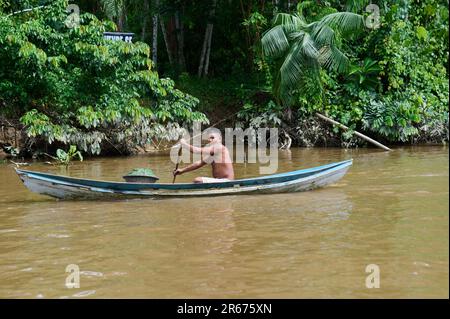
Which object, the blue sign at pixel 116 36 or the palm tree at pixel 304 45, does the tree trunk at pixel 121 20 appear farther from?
the palm tree at pixel 304 45

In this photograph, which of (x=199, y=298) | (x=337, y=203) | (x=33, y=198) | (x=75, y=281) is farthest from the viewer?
(x=33, y=198)

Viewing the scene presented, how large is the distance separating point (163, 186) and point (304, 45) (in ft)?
23.2

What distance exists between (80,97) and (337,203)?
836cm

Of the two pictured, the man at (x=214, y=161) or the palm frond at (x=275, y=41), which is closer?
the man at (x=214, y=161)

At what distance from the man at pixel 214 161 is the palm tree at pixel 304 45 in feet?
19.5

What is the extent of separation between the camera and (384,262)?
5.50m

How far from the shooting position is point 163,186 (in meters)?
8.89

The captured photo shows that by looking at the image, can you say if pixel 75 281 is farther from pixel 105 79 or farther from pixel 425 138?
pixel 425 138

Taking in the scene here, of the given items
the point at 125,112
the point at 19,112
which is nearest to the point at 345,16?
the point at 125,112

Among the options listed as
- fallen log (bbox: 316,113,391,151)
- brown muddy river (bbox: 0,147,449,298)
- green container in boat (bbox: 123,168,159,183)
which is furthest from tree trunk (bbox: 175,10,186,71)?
green container in boat (bbox: 123,168,159,183)

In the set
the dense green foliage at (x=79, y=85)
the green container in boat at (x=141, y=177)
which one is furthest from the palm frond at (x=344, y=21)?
the green container in boat at (x=141, y=177)

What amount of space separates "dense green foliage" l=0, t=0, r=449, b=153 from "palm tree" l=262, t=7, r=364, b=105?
3cm

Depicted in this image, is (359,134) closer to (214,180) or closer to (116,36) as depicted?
(116,36)

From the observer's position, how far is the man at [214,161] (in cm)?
922
